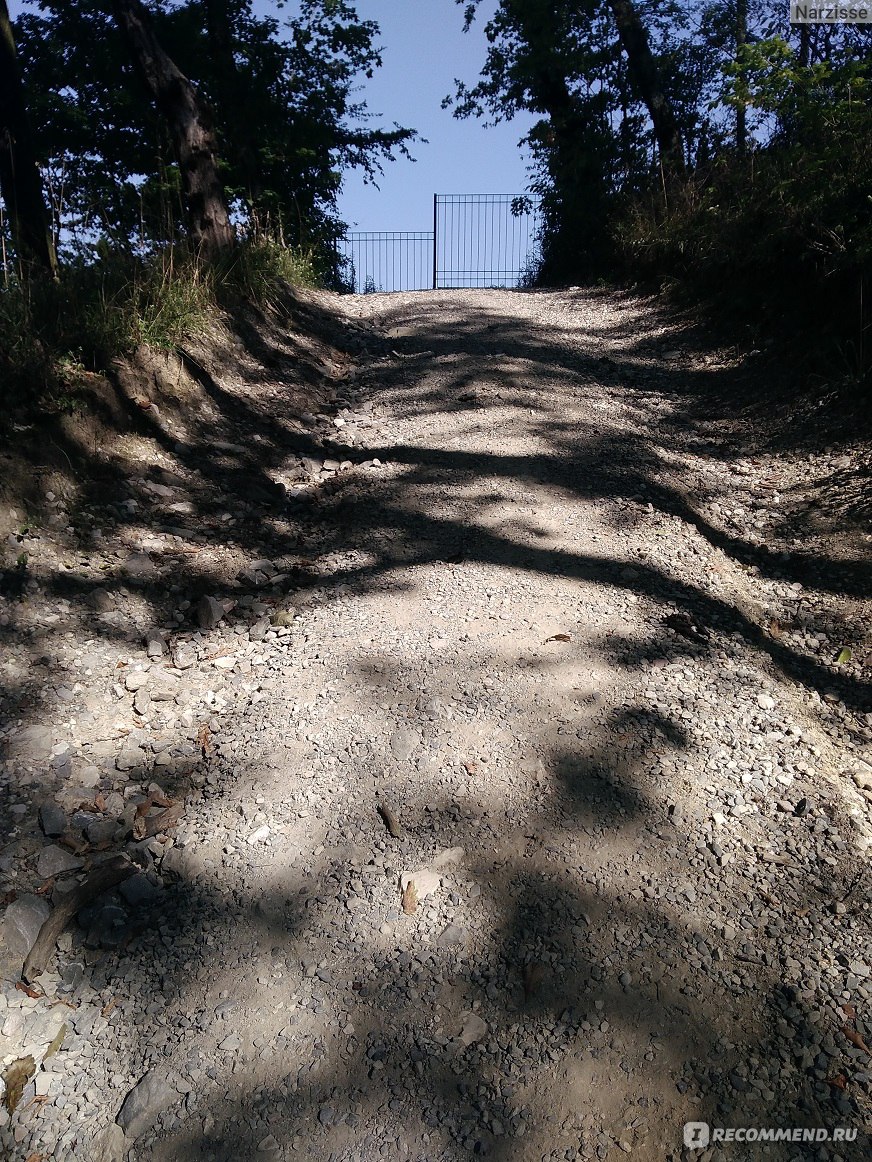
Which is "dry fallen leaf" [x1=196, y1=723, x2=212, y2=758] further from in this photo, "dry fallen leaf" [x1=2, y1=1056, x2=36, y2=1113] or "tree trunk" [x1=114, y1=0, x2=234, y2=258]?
"tree trunk" [x1=114, y1=0, x2=234, y2=258]

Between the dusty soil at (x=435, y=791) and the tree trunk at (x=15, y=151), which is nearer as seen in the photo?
the dusty soil at (x=435, y=791)

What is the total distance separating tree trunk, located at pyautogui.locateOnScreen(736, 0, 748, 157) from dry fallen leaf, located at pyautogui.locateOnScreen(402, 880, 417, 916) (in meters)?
7.43

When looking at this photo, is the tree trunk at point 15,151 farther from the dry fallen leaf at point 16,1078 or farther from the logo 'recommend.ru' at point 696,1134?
the logo 'recommend.ru' at point 696,1134

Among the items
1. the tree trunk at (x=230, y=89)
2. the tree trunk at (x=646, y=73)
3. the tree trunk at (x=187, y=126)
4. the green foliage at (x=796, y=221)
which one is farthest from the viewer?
the tree trunk at (x=230, y=89)

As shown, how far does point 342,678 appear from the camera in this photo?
2.87m

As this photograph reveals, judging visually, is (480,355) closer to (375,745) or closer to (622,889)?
(375,745)

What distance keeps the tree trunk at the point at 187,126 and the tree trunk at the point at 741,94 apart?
468cm

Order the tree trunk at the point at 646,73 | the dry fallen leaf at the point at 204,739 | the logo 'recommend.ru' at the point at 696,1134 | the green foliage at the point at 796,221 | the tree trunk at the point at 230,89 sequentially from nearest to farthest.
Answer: the logo 'recommend.ru' at the point at 696,1134 → the dry fallen leaf at the point at 204,739 → the green foliage at the point at 796,221 → the tree trunk at the point at 646,73 → the tree trunk at the point at 230,89

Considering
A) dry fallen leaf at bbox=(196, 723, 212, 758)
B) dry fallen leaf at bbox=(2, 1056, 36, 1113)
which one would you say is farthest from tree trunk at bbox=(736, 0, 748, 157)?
dry fallen leaf at bbox=(2, 1056, 36, 1113)

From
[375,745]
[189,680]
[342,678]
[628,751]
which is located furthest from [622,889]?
[189,680]

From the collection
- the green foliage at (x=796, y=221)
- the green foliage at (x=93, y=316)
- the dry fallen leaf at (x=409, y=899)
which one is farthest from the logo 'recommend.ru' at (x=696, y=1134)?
the green foliage at (x=796, y=221)

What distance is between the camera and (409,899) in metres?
2.08

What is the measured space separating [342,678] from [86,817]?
0.93m

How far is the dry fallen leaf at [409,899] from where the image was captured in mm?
2051
